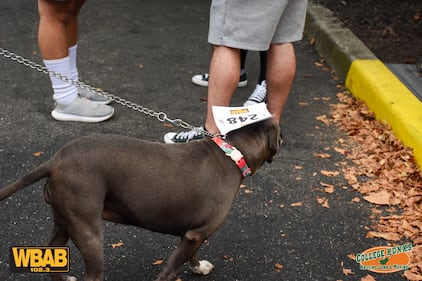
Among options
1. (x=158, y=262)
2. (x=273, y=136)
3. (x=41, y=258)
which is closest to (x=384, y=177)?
(x=273, y=136)

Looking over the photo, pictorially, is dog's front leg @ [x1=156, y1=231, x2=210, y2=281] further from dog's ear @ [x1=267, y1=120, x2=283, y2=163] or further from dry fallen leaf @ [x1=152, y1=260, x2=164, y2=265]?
dog's ear @ [x1=267, y1=120, x2=283, y2=163]

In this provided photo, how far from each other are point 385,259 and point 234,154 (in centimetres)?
109

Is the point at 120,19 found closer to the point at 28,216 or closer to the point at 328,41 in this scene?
the point at 328,41

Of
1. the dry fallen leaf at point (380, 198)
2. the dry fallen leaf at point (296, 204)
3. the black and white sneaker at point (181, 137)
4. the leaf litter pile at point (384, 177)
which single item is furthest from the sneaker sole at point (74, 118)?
the dry fallen leaf at point (380, 198)

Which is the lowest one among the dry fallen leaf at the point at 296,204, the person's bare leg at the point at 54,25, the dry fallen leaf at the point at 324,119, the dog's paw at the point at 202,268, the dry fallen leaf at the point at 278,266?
the dry fallen leaf at the point at 324,119

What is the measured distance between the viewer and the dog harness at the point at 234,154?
2.44 m

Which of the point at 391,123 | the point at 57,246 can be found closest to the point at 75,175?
the point at 57,246

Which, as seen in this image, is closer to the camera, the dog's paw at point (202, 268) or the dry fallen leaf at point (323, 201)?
the dog's paw at point (202, 268)

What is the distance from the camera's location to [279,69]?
3.89m

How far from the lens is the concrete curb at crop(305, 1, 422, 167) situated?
3998mm

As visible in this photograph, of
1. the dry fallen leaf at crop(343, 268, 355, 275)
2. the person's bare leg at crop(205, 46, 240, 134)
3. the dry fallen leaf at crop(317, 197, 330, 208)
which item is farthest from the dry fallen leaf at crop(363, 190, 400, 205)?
the person's bare leg at crop(205, 46, 240, 134)

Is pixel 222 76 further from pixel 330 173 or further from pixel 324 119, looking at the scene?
pixel 324 119

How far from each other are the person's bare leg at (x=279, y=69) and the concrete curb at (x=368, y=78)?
2.83ft

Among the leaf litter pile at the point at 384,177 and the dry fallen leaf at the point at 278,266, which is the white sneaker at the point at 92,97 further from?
the dry fallen leaf at the point at 278,266
